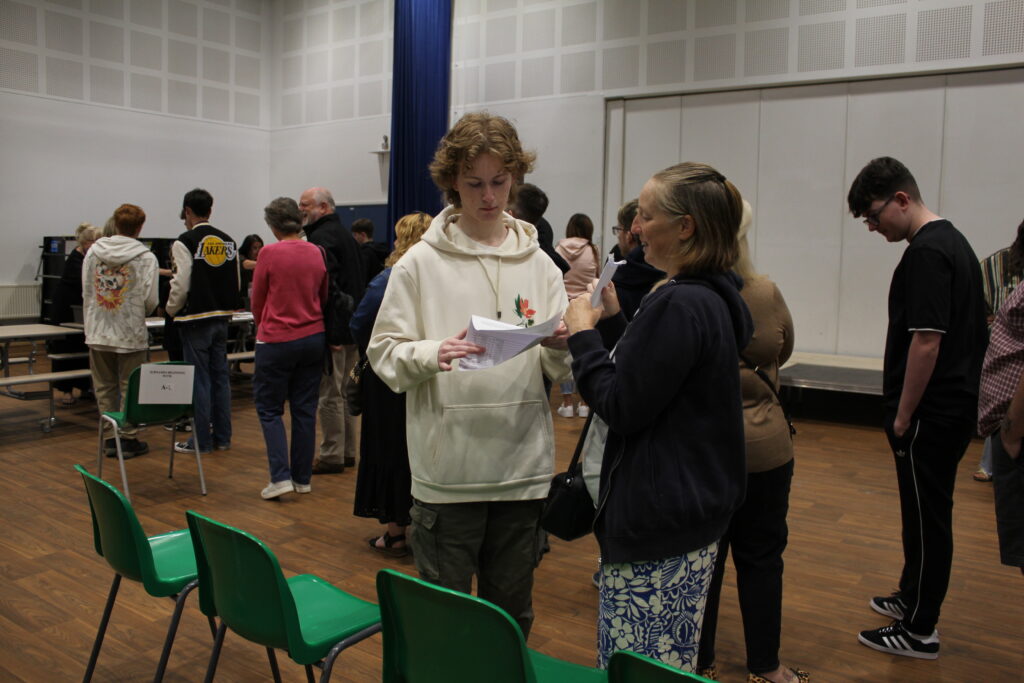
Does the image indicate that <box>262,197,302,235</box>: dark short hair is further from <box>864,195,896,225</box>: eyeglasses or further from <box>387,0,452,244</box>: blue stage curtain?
<box>387,0,452,244</box>: blue stage curtain

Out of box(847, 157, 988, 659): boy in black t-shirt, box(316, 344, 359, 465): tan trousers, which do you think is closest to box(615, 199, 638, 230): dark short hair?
box(847, 157, 988, 659): boy in black t-shirt

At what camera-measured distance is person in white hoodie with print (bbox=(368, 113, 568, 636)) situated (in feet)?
6.34

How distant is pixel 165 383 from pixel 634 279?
3.10 metres

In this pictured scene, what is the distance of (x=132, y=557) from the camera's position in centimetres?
225

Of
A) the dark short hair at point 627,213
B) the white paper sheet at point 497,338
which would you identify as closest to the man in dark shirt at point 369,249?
the dark short hair at point 627,213

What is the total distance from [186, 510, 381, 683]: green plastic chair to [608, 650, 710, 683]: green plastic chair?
787 mm

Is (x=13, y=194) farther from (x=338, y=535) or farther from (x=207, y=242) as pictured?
(x=338, y=535)

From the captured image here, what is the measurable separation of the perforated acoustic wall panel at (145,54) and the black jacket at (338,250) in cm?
767

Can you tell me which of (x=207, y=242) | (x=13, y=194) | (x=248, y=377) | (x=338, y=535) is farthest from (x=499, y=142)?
(x=13, y=194)

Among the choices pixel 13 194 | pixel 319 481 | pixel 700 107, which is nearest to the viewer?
pixel 319 481

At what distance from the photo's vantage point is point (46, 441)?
5.91m

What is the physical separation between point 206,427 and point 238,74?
27.9 feet

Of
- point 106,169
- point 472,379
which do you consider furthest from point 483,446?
point 106,169

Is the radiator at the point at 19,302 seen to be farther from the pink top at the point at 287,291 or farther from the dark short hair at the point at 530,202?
the dark short hair at the point at 530,202
